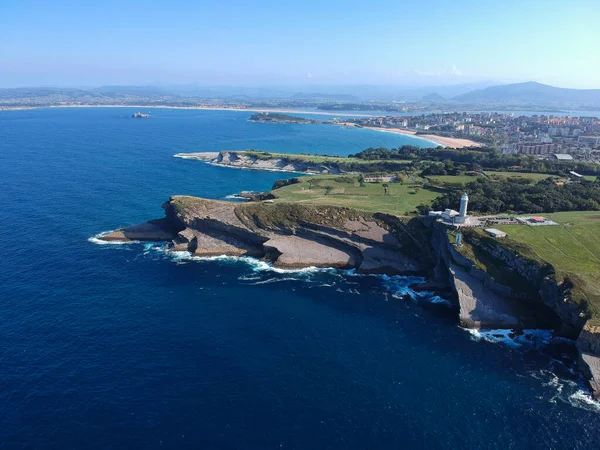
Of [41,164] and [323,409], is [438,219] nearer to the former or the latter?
[323,409]

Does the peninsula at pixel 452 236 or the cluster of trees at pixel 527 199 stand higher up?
the cluster of trees at pixel 527 199

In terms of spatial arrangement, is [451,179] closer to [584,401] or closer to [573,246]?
[573,246]

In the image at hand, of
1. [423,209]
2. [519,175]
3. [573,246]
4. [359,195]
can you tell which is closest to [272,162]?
[359,195]

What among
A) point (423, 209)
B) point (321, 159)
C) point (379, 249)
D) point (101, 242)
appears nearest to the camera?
point (379, 249)

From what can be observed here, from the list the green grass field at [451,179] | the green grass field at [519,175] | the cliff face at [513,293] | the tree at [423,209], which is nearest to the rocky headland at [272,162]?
the green grass field at [451,179]

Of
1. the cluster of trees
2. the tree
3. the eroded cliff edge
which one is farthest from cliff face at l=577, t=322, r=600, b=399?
the tree

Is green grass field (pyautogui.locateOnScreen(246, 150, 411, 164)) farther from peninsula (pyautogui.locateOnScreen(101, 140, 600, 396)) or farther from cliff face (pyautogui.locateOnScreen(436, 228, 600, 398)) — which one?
cliff face (pyautogui.locateOnScreen(436, 228, 600, 398))

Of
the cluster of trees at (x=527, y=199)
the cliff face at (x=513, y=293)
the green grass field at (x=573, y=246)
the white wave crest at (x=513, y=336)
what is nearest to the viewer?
the green grass field at (x=573, y=246)

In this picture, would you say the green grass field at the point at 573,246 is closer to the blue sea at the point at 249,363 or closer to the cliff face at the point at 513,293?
the cliff face at the point at 513,293
